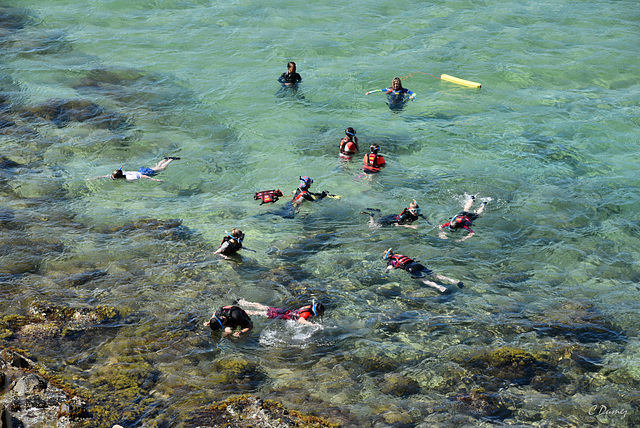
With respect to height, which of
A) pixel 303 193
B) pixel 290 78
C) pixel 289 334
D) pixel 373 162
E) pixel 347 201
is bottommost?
pixel 289 334

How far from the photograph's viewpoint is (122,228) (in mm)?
12609

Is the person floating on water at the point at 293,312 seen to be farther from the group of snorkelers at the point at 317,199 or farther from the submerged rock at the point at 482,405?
the submerged rock at the point at 482,405

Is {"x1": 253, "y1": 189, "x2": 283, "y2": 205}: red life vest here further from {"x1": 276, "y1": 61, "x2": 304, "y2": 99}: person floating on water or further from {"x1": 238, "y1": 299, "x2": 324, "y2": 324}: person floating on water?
{"x1": 276, "y1": 61, "x2": 304, "y2": 99}: person floating on water

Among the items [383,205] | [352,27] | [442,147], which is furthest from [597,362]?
[352,27]

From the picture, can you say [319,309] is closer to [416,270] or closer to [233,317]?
[233,317]

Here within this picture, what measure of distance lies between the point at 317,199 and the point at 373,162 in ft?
7.15

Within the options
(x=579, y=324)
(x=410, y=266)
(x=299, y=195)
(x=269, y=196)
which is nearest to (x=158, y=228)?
(x=269, y=196)

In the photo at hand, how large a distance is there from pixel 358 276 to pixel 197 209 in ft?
16.9

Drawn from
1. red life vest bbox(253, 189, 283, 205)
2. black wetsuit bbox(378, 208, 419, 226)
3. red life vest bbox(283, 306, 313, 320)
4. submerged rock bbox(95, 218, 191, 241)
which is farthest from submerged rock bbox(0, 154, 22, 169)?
black wetsuit bbox(378, 208, 419, 226)

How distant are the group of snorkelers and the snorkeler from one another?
120 inches

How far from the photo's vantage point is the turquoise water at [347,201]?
8.20 m

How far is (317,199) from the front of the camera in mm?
13953

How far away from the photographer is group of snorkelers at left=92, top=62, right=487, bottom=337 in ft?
30.3

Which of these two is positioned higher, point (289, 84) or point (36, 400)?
point (289, 84)
